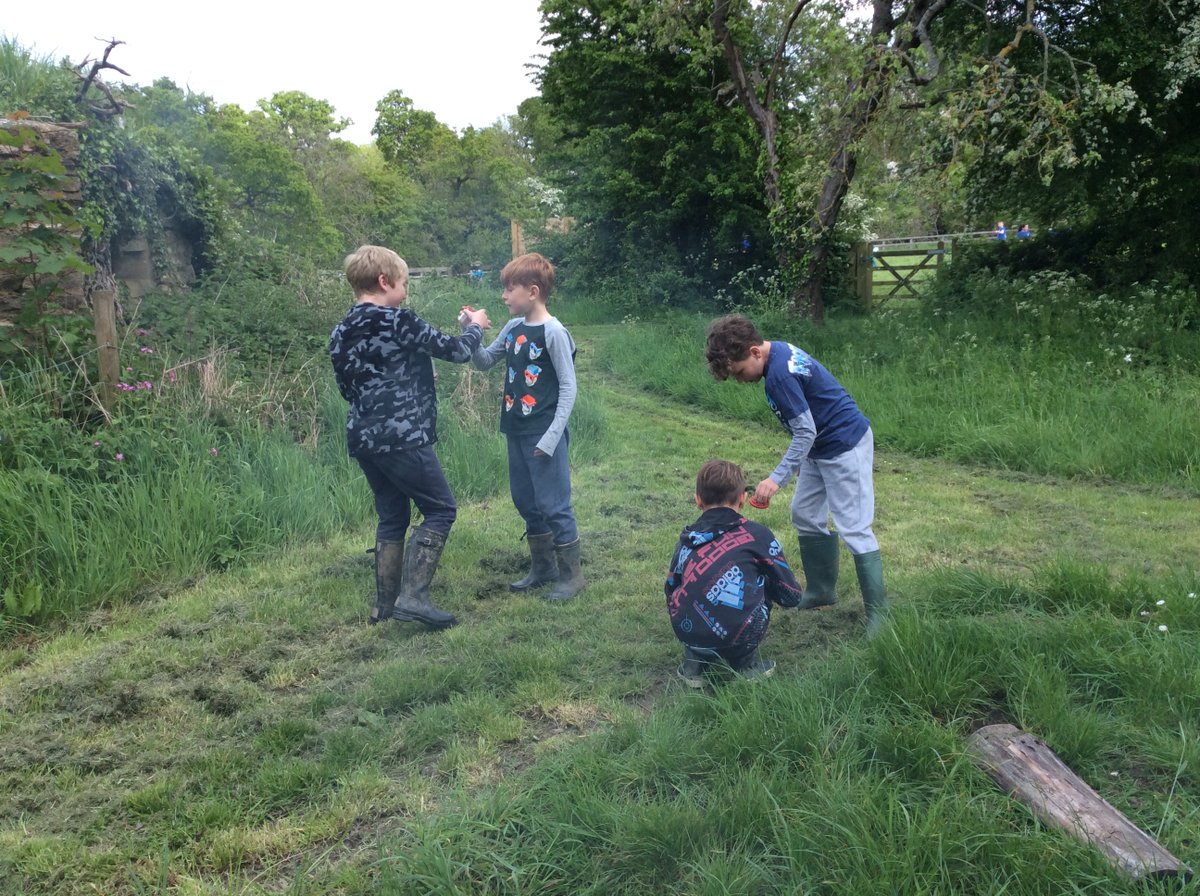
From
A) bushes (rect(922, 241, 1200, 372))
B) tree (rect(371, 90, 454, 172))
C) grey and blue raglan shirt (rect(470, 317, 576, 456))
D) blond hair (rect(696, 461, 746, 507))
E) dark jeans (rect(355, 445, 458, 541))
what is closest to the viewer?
blond hair (rect(696, 461, 746, 507))

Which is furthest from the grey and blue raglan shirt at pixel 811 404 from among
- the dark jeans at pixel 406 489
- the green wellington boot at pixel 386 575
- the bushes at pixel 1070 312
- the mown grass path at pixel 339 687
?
the bushes at pixel 1070 312

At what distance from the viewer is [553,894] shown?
2.28 m

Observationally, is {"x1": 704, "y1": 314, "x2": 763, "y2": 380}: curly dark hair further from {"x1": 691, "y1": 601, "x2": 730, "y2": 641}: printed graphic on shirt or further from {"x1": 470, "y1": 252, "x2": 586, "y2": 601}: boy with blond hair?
A: {"x1": 691, "y1": 601, "x2": 730, "y2": 641}: printed graphic on shirt

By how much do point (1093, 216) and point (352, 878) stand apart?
13.8m

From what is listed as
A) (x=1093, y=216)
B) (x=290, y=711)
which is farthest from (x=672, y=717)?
(x=1093, y=216)

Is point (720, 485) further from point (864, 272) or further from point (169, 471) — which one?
point (864, 272)

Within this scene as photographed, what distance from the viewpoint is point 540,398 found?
179 inches

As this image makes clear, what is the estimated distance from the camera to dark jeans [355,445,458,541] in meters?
4.16

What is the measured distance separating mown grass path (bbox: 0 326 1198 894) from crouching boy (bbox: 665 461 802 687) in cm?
23

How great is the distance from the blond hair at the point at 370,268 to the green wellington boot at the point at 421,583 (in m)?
1.20

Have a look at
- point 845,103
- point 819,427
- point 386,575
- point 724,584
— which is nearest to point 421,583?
point 386,575

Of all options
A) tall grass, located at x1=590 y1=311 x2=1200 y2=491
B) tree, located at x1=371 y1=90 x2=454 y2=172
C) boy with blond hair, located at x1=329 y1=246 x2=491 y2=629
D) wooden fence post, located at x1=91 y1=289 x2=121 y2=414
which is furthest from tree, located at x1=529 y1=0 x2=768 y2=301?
tree, located at x1=371 y1=90 x2=454 y2=172

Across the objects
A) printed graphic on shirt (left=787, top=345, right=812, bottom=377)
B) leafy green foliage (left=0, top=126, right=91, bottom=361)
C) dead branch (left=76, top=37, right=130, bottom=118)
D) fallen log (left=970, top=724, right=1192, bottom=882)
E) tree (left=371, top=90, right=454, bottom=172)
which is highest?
tree (left=371, top=90, right=454, bottom=172)

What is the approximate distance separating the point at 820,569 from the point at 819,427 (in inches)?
30.9
